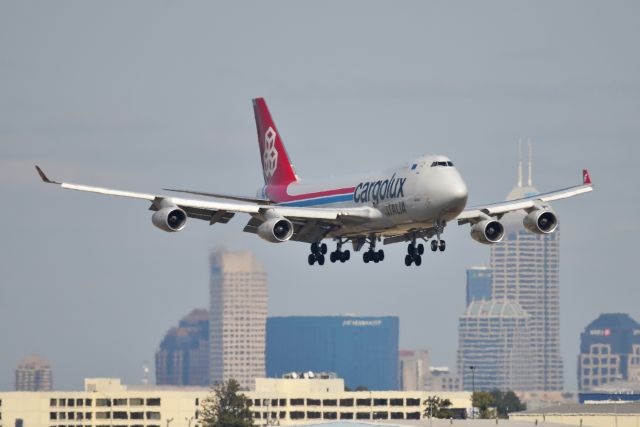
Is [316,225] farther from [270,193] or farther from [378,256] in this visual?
[270,193]

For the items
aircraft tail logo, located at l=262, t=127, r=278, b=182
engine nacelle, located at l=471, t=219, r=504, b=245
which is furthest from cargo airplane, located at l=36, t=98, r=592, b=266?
aircraft tail logo, located at l=262, t=127, r=278, b=182

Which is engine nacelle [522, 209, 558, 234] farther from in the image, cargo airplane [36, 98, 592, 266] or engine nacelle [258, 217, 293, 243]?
engine nacelle [258, 217, 293, 243]

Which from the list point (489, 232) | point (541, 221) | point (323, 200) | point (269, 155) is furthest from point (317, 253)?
point (269, 155)

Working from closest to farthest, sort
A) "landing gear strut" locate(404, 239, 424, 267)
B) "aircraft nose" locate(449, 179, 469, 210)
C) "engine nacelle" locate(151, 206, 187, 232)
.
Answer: "aircraft nose" locate(449, 179, 469, 210)
"engine nacelle" locate(151, 206, 187, 232)
"landing gear strut" locate(404, 239, 424, 267)

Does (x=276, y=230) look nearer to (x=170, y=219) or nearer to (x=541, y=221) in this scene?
(x=170, y=219)

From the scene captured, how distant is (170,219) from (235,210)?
503 cm

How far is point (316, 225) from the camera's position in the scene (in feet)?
414

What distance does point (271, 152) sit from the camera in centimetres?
14650

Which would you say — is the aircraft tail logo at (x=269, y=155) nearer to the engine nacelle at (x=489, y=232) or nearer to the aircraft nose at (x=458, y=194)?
the engine nacelle at (x=489, y=232)

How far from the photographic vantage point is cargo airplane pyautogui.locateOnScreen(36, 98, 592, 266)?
118062 mm

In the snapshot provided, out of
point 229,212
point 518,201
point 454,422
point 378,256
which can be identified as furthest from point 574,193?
point 454,422

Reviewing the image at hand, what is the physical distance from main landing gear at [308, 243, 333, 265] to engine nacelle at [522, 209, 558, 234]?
14980 millimetres

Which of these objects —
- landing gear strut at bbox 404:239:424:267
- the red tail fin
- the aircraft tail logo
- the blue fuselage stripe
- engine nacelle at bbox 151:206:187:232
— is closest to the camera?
engine nacelle at bbox 151:206:187:232

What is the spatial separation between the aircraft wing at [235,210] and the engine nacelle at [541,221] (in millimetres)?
12273
